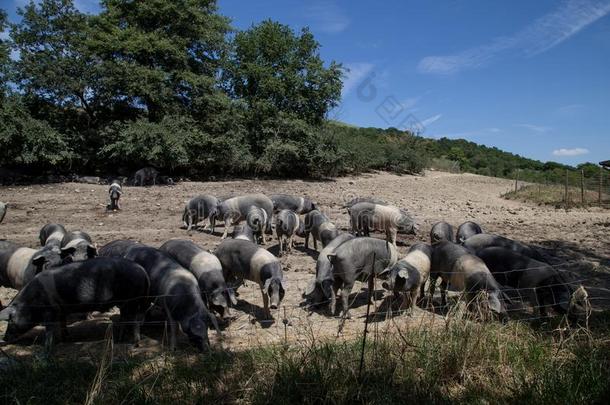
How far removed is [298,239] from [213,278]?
635 cm

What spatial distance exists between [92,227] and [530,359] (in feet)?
36.5

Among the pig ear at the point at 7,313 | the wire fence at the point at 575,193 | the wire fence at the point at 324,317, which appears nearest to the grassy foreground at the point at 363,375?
the wire fence at the point at 324,317

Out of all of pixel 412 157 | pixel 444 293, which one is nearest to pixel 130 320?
pixel 444 293

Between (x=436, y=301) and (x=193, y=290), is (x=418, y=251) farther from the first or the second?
(x=193, y=290)

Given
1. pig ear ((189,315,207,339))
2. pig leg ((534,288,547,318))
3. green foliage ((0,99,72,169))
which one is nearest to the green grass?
pig leg ((534,288,547,318))

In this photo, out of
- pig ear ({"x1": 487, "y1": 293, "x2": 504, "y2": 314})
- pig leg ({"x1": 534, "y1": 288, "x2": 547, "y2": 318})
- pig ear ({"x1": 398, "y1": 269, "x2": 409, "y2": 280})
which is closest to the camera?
pig ear ({"x1": 487, "y1": 293, "x2": 504, "y2": 314})

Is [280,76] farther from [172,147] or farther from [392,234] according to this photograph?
[392,234]

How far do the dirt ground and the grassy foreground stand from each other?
462 millimetres

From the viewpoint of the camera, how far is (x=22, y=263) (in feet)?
23.2

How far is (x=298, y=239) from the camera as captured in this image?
12734 millimetres

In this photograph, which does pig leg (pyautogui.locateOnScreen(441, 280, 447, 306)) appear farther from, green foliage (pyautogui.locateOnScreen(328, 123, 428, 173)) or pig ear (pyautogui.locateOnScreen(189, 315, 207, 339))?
green foliage (pyautogui.locateOnScreen(328, 123, 428, 173))

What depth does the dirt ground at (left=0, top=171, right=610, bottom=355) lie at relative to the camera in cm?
597

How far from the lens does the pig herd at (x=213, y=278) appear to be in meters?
→ 5.46

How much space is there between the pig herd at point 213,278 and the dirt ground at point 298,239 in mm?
319
